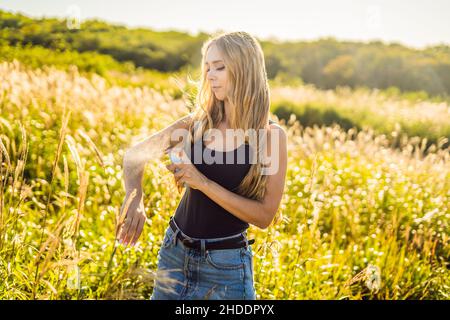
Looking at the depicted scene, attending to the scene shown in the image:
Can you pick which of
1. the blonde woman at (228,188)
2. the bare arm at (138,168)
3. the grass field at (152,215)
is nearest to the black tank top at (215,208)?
the blonde woman at (228,188)

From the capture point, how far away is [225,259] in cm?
208

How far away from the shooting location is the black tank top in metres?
2.12

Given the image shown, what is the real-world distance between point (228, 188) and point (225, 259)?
0.31 metres

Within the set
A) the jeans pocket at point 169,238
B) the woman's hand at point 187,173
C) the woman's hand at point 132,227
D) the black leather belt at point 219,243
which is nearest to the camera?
the woman's hand at point 187,173

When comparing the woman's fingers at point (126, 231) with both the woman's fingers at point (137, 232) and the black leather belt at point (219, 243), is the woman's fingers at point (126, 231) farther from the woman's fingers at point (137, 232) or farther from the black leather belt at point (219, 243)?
the black leather belt at point (219, 243)

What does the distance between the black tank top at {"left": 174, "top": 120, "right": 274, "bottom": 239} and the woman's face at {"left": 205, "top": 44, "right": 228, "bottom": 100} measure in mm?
265

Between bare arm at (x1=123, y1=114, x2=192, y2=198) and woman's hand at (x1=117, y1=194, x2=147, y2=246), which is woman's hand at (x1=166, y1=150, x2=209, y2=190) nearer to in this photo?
woman's hand at (x1=117, y1=194, x2=147, y2=246)

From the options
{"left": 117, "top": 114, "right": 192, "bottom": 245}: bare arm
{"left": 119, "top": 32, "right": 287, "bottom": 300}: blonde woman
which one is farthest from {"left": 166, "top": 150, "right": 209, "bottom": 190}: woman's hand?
{"left": 117, "top": 114, "right": 192, "bottom": 245}: bare arm

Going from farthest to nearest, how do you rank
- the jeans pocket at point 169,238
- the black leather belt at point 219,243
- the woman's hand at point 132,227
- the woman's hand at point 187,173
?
the jeans pocket at point 169,238 → the black leather belt at point 219,243 → the woman's hand at point 132,227 → the woman's hand at point 187,173

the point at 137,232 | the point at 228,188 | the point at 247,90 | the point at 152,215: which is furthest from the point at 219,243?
the point at 152,215

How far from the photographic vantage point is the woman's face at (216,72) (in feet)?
6.91

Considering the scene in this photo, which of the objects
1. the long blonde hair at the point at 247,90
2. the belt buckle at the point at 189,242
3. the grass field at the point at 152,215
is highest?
the long blonde hair at the point at 247,90
